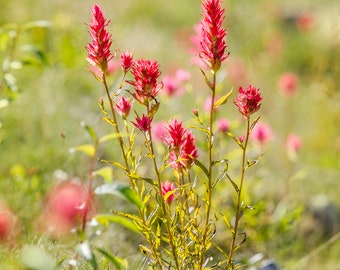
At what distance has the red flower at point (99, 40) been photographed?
1463mm

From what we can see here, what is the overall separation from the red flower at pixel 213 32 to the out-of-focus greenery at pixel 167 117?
1.00ft

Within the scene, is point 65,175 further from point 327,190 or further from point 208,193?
point 327,190

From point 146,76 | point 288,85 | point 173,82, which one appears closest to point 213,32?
point 146,76

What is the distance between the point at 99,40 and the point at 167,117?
221 centimetres

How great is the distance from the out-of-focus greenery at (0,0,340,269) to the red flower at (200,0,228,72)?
306 millimetres

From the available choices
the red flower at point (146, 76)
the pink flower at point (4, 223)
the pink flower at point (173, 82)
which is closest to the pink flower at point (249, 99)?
the red flower at point (146, 76)

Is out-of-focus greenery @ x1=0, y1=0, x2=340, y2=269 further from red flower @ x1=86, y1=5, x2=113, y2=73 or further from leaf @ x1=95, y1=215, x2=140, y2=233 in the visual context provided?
leaf @ x1=95, y1=215, x2=140, y2=233

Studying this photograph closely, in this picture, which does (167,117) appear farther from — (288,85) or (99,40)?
(99,40)

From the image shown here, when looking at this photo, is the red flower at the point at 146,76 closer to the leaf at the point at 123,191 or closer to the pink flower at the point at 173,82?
the leaf at the point at 123,191

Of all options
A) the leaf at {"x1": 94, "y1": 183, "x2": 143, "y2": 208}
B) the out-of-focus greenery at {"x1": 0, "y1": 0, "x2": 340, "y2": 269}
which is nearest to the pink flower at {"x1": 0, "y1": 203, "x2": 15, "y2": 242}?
the out-of-focus greenery at {"x1": 0, "y1": 0, "x2": 340, "y2": 269}

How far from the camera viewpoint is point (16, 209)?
243cm

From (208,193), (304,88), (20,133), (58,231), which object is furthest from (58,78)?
(304,88)

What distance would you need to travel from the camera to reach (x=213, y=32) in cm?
146

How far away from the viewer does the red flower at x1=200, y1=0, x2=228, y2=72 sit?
4.78ft
